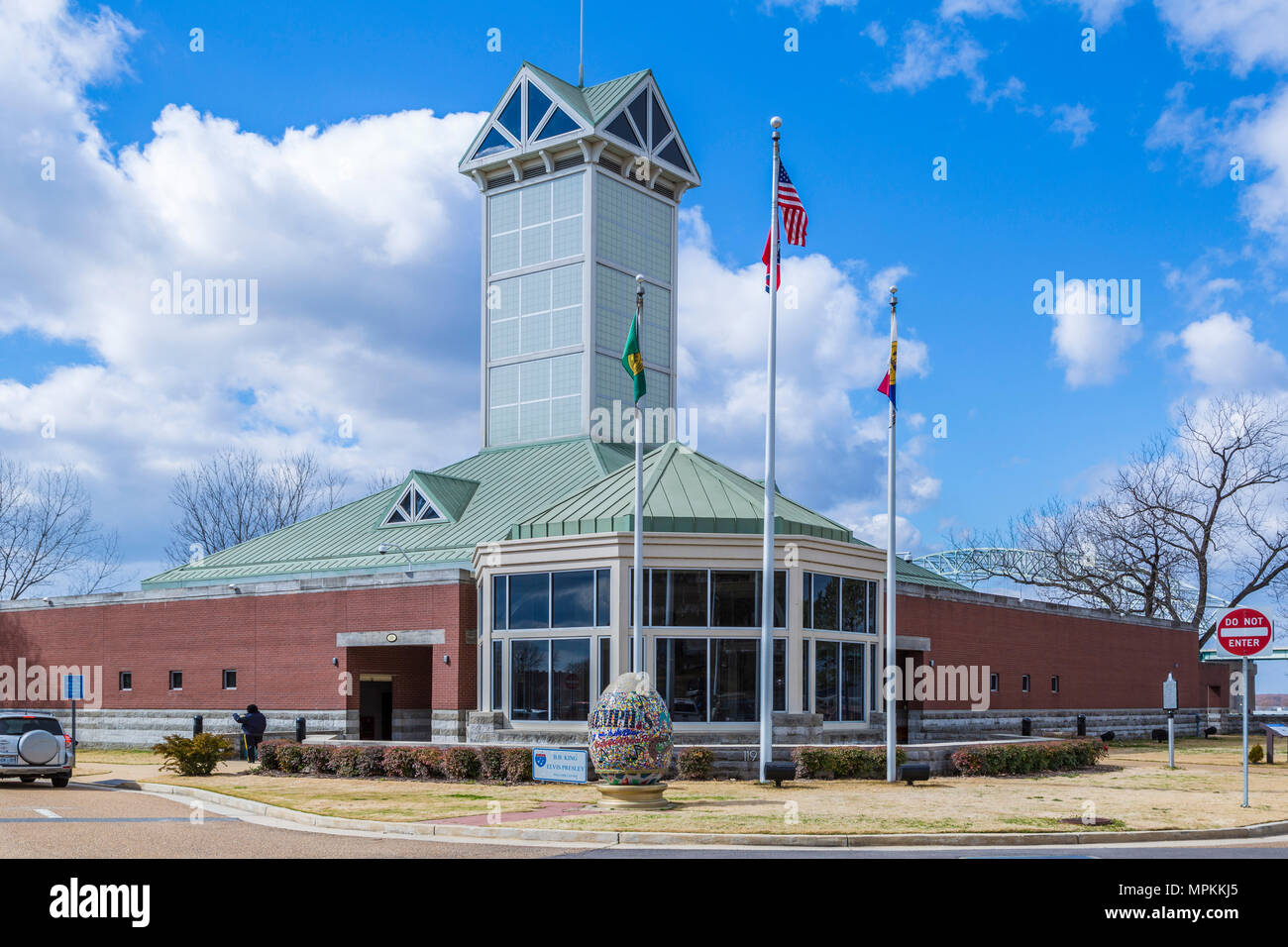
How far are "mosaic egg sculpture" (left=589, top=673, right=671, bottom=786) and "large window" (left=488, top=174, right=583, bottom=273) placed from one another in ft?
101

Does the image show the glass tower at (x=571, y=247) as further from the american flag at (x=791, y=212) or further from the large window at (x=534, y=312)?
the american flag at (x=791, y=212)

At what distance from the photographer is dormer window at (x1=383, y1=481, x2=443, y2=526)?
43969 mm

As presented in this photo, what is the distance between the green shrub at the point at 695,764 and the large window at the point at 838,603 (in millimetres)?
5403

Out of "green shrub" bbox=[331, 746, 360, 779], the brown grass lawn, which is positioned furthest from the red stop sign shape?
"green shrub" bbox=[331, 746, 360, 779]

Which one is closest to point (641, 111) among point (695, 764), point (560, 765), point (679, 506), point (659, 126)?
point (659, 126)

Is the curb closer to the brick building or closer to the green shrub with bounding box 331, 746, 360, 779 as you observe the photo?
the green shrub with bounding box 331, 746, 360, 779

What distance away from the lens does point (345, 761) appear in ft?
97.6

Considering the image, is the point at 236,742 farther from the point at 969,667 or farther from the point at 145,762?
the point at 969,667

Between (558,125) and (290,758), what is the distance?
29954mm

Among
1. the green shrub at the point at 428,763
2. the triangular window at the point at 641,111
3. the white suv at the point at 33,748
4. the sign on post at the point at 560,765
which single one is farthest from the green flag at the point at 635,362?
the triangular window at the point at 641,111

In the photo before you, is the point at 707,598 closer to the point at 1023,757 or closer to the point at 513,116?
the point at 1023,757

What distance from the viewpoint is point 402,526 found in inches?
1747

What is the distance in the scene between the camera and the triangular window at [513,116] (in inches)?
2068

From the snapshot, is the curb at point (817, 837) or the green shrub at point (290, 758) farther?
the green shrub at point (290, 758)
